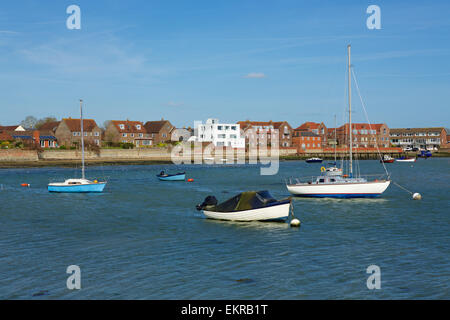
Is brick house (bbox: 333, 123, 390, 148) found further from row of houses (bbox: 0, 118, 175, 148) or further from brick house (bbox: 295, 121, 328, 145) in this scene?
row of houses (bbox: 0, 118, 175, 148)

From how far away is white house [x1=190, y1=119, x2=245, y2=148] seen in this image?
170750 mm

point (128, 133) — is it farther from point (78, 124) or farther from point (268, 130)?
point (268, 130)

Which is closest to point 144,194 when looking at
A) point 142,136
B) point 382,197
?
point 382,197

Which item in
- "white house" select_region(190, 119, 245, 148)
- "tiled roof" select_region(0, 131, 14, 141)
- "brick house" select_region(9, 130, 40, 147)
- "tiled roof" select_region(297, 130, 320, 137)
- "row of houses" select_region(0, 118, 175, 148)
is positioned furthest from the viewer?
"tiled roof" select_region(297, 130, 320, 137)

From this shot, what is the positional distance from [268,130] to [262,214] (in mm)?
150860

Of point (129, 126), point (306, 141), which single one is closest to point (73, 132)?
point (129, 126)

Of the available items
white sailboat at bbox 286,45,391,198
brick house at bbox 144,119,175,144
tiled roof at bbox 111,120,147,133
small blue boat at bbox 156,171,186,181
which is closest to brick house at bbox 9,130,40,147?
tiled roof at bbox 111,120,147,133

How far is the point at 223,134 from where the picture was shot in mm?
171500

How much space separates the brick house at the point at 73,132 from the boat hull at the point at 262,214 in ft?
366

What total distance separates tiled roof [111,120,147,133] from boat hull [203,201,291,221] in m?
131

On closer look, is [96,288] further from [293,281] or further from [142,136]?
[142,136]

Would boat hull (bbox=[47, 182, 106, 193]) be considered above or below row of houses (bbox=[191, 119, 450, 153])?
below
